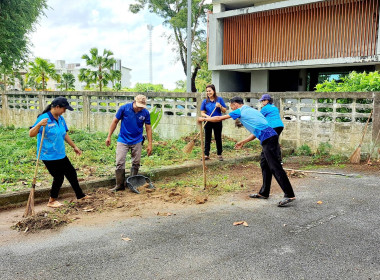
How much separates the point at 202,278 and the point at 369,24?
14351mm

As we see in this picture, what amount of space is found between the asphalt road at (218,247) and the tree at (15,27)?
15054 mm

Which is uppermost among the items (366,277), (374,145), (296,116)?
(296,116)

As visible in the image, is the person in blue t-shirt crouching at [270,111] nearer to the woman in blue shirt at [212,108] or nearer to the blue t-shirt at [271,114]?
the blue t-shirt at [271,114]

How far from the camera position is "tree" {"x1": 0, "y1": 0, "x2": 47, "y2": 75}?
16.6 metres

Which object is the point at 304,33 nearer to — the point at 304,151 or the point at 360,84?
the point at 360,84

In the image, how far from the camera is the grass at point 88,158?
21.7 feet

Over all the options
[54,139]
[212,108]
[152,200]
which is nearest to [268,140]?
[152,200]

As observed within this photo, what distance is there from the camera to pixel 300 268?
3402mm

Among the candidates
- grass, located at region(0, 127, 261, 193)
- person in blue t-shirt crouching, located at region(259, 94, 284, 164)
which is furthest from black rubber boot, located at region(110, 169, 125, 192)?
person in blue t-shirt crouching, located at region(259, 94, 284, 164)

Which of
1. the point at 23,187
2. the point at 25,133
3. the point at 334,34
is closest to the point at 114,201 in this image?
the point at 23,187

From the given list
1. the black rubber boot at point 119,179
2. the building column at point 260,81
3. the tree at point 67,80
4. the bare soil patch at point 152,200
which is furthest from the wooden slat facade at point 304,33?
the tree at point 67,80

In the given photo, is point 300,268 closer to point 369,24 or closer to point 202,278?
point 202,278

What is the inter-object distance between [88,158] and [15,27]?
11862 mm

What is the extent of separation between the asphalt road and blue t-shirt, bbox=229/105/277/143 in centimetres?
110
